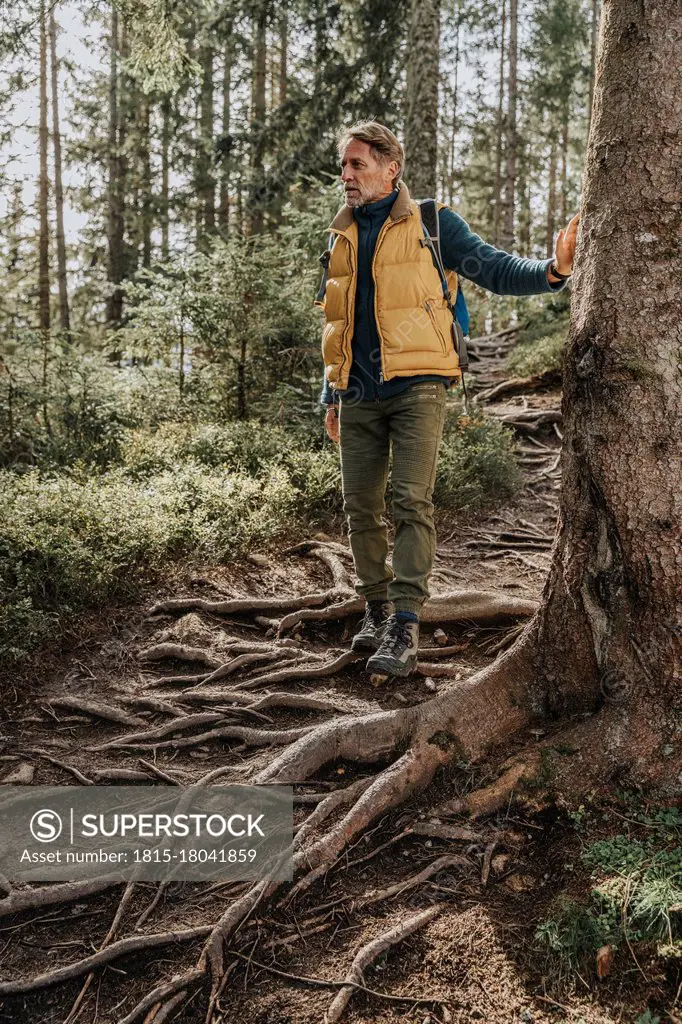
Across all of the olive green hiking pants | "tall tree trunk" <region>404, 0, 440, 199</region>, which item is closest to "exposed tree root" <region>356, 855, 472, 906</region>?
the olive green hiking pants

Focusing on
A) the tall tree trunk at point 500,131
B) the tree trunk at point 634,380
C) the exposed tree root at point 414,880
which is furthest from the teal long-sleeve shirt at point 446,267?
the tall tree trunk at point 500,131

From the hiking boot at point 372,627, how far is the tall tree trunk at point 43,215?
13.7 meters

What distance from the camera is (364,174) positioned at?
3.74 metres

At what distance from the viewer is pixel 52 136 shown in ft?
62.3

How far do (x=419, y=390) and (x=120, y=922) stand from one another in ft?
8.56

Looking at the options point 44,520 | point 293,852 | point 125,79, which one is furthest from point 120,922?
point 125,79

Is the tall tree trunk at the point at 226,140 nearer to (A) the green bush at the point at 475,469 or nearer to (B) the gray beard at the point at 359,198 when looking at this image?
(A) the green bush at the point at 475,469

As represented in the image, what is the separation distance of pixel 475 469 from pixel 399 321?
3793 mm

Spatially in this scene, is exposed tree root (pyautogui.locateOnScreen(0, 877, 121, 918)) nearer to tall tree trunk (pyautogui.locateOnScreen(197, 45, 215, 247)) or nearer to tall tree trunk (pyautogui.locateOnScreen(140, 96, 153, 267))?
tall tree trunk (pyautogui.locateOnScreen(197, 45, 215, 247))

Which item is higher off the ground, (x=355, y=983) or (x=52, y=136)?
(x=52, y=136)

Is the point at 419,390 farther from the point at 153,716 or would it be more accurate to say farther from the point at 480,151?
the point at 480,151

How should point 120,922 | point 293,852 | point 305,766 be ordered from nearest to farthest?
point 120,922
point 293,852
point 305,766

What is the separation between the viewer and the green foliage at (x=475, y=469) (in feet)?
22.6

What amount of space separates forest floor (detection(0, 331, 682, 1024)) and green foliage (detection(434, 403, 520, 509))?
2.59 metres
